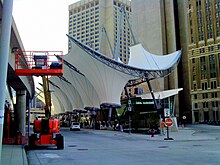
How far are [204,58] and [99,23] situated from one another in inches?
2666

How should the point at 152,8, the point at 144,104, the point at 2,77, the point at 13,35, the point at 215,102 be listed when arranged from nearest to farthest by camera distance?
the point at 2,77, the point at 13,35, the point at 144,104, the point at 215,102, the point at 152,8

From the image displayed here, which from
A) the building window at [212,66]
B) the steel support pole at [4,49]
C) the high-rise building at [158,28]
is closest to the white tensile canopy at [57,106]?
the high-rise building at [158,28]

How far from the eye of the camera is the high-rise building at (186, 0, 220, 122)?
10144 cm

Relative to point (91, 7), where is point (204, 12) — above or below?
below

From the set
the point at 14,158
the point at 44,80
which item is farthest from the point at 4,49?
the point at 44,80

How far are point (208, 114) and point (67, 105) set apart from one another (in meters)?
49.8

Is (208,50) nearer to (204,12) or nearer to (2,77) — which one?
(204,12)

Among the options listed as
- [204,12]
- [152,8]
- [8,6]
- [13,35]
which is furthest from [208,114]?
[8,6]

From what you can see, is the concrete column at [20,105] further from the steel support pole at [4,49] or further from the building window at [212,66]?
the building window at [212,66]

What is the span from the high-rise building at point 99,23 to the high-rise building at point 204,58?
147 ft

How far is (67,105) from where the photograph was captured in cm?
10494

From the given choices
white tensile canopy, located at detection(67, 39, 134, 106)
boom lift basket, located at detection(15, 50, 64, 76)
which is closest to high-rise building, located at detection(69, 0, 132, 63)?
white tensile canopy, located at detection(67, 39, 134, 106)

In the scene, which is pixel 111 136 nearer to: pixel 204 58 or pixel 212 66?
pixel 212 66

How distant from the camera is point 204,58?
106 meters
